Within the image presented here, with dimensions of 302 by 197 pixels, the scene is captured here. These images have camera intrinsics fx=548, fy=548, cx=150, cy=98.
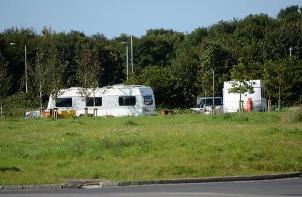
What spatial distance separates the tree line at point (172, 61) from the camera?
53312 mm

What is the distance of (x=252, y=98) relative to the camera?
4881 centimetres

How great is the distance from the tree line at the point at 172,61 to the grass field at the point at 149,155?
2507 cm

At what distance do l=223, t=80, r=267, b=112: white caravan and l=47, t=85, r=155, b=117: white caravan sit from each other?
7.08 m

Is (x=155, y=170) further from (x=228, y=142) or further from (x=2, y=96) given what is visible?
(x=2, y=96)

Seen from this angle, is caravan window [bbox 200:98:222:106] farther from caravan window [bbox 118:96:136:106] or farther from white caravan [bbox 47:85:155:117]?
caravan window [bbox 118:96:136:106]

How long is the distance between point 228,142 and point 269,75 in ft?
115

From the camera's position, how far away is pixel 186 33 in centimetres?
9656

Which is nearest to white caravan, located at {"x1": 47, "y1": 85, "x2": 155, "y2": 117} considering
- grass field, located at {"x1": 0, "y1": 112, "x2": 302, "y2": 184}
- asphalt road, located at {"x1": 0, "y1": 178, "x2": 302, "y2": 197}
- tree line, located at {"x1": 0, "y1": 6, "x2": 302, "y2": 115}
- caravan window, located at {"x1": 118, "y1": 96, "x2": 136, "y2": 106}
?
caravan window, located at {"x1": 118, "y1": 96, "x2": 136, "y2": 106}

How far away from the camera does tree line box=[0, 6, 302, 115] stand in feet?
175

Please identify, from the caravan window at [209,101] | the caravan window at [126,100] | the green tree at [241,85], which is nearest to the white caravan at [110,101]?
the caravan window at [126,100]

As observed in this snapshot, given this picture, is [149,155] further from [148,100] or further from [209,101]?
[209,101]

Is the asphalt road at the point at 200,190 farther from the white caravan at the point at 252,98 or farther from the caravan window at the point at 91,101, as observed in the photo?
the caravan window at the point at 91,101

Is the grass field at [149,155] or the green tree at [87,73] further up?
the green tree at [87,73]

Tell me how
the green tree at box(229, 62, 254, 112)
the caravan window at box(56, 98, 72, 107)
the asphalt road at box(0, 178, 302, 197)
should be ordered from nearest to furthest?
the asphalt road at box(0, 178, 302, 197), the green tree at box(229, 62, 254, 112), the caravan window at box(56, 98, 72, 107)
